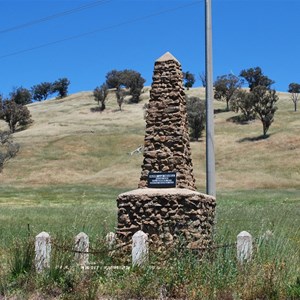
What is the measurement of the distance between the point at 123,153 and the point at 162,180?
231ft

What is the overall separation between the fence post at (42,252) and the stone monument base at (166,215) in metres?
2.60

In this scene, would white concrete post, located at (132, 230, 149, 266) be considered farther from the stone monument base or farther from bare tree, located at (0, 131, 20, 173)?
bare tree, located at (0, 131, 20, 173)

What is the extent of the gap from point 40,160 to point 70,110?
1710 inches

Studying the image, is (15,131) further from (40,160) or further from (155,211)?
(155,211)

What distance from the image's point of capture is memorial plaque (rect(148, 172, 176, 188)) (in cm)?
1345

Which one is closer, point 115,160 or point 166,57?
point 166,57

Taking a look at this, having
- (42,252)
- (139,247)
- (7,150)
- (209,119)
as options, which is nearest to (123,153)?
(7,150)

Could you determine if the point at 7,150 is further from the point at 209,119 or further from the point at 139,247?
the point at 139,247

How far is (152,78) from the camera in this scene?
14.4 meters

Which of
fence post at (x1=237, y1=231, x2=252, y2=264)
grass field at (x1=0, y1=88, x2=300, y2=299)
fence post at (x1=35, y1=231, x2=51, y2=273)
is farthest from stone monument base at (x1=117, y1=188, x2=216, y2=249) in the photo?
grass field at (x1=0, y1=88, x2=300, y2=299)

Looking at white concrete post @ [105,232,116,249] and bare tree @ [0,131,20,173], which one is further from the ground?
bare tree @ [0,131,20,173]

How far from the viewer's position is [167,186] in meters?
13.4

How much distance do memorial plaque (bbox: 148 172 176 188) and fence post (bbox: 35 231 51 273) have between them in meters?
4.12

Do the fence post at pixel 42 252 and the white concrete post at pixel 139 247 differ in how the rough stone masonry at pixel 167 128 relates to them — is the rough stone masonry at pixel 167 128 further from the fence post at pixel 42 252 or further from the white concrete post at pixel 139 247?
the fence post at pixel 42 252
